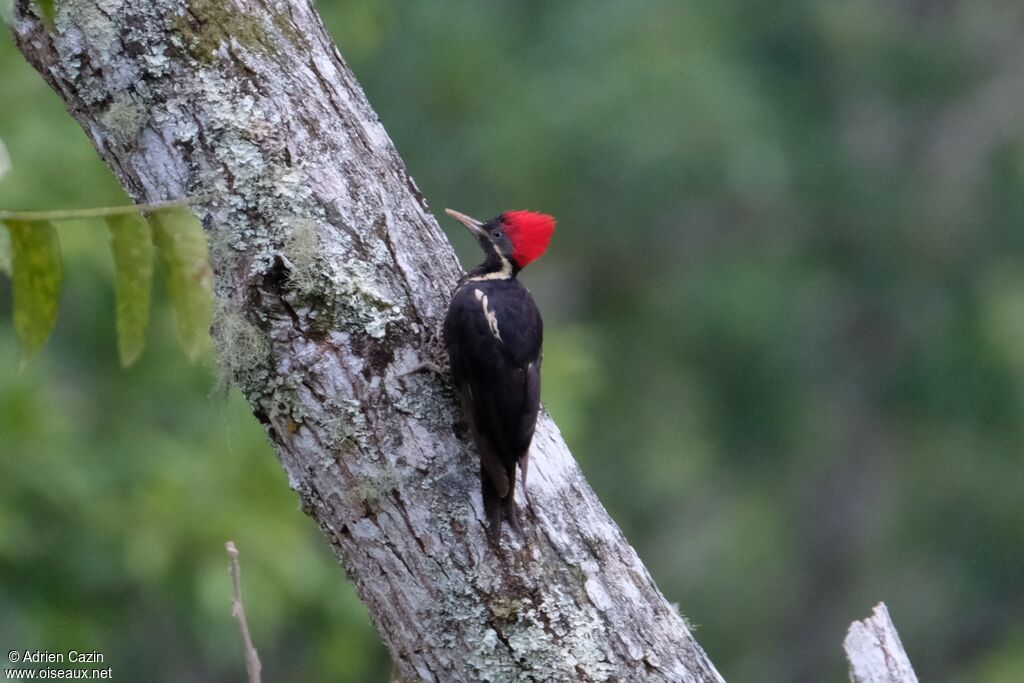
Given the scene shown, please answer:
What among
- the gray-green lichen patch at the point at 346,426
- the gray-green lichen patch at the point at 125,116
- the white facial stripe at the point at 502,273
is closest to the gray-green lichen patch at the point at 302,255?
the gray-green lichen patch at the point at 346,426

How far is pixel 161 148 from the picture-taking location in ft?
10.3

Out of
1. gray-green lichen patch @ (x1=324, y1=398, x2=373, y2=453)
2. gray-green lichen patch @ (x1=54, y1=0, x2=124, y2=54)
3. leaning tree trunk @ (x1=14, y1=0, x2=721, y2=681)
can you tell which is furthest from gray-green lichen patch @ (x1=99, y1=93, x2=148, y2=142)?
gray-green lichen patch @ (x1=324, y1=398, x2=373, y2=453)

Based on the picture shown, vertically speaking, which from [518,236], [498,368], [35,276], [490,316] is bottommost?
[35,276]

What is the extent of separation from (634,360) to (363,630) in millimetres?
7845

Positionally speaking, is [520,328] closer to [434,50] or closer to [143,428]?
[143,428]

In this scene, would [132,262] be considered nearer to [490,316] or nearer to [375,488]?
[375,488]

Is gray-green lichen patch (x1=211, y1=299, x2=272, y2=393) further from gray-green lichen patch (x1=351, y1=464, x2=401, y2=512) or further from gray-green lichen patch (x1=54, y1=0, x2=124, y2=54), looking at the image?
gray-green lichen patch (x1=54, y1=0, x2=124, y2=54)

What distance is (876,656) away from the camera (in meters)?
3.34

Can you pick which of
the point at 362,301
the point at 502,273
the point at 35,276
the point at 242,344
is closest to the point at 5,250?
the point at 35,276

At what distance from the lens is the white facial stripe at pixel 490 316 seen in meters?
3.79

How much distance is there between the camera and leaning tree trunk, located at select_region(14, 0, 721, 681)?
123 inches

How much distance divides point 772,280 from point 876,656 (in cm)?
1102

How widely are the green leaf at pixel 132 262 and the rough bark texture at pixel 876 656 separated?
2.02 metres

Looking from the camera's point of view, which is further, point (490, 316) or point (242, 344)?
point (490, 316)
